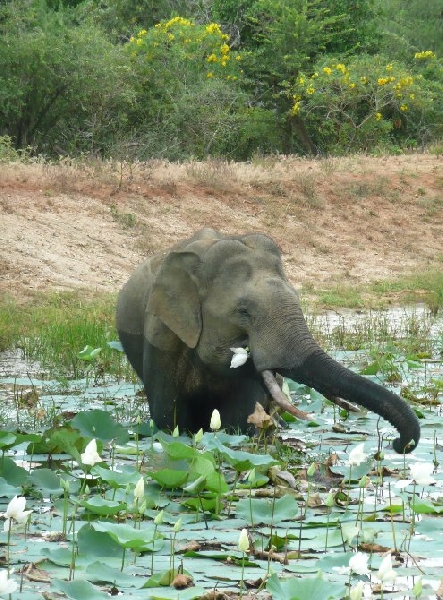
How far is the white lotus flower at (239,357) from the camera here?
25.6ft

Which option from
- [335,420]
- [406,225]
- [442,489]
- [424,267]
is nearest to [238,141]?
[406,225]

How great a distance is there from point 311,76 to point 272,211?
936cm

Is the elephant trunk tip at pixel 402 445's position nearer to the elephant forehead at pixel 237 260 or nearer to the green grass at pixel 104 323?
the elephant forehead at pixel 237 260

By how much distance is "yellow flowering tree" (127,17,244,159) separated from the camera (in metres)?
30.2

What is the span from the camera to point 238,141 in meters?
32.3

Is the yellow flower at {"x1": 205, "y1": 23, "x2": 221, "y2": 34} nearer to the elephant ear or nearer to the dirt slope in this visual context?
the dirt slope

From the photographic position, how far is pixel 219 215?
22938 mm

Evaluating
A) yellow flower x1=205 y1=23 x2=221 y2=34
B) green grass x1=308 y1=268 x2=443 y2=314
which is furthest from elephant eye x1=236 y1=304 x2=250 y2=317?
yellow flower x1=205 y1=23 x2=221 y2=34

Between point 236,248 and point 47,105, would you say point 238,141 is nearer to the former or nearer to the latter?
point 47,105

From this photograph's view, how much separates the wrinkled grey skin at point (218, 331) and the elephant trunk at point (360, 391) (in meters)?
0.02

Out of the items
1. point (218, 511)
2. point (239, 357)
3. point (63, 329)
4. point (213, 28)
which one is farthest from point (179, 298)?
point (213, 28)

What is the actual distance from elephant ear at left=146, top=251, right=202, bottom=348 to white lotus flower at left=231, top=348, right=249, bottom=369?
459mm

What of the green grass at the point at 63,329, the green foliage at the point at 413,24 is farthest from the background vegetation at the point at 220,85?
the green grass at the point at 63,329

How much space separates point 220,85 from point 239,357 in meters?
24.1
